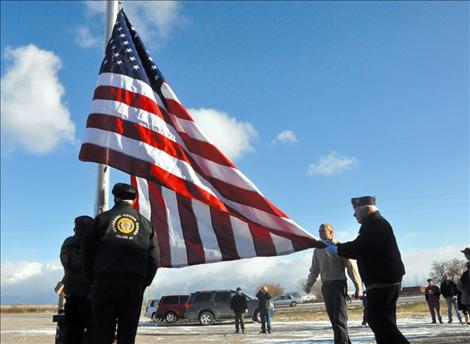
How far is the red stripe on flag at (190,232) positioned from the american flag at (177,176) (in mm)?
13

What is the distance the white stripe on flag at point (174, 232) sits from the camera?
20.0ft

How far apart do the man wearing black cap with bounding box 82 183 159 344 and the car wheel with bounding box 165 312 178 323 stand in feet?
73.8

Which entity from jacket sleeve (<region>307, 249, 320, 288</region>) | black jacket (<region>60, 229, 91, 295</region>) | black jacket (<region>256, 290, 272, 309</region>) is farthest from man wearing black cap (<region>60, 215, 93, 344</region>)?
black jacket (<region>256, 290, 272, 309</region>)

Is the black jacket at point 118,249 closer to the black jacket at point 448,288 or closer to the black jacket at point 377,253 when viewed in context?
the black jacket at point 377,253

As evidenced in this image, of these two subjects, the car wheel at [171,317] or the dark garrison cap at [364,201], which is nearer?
the dark garrison cap at [364,201]

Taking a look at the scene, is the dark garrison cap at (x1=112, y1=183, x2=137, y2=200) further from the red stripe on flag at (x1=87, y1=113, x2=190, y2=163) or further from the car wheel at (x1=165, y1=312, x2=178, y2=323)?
the car wheel at (x1=165, y1=312, x2=178, y2=323)

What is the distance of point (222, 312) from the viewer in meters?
24.1

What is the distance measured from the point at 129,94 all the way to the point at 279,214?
2532 mm

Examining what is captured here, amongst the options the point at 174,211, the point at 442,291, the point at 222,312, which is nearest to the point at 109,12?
the point at 174,211

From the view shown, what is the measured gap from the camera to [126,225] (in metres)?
3.96

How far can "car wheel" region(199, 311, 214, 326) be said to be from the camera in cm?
2409

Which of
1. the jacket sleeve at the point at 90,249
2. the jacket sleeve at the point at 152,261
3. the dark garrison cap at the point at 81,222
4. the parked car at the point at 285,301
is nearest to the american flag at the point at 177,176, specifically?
the dark garrison cap at the point at 81,222

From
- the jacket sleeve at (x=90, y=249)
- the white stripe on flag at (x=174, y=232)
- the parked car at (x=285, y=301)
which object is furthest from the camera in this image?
the parked car at (x=285, y=301)

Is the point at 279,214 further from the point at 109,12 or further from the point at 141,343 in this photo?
the point at 141,343
